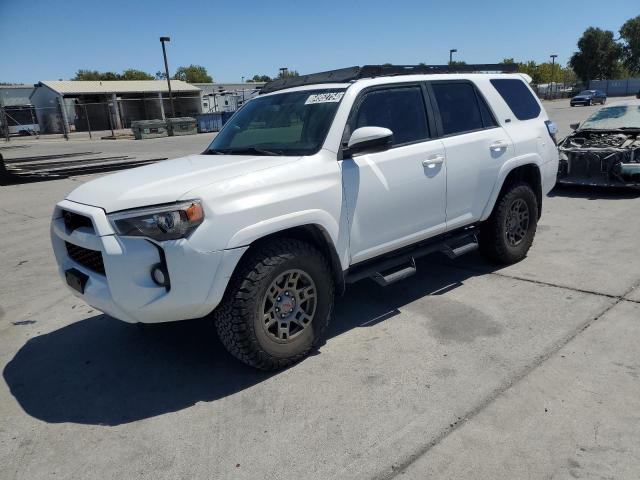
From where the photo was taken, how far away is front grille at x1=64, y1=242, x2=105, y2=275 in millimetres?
3170

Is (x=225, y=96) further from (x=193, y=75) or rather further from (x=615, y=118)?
(x=193, y=75)

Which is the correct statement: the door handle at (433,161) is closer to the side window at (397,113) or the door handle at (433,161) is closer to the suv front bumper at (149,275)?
the side window at (397,113)

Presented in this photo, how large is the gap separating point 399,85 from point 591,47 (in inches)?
3532

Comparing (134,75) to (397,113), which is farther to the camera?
(134,75)

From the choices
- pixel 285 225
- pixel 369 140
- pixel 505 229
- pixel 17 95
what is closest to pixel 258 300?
pixel 285 225

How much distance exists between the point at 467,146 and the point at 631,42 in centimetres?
10139

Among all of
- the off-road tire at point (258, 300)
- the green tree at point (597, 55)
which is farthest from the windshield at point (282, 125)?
the green tree at point (597, 55)

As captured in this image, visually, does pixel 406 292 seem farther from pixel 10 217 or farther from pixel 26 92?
pixel 26 92

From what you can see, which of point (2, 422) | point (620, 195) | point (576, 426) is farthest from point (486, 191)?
point (620, 195)

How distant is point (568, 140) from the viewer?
9.20 metres

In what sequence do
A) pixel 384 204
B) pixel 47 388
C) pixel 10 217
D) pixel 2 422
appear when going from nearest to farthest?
pixel 2 422 < pixel 47 388 < pixel 384 204 < pixel 10 217

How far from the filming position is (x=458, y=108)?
4.62m

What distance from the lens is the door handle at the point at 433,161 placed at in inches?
162

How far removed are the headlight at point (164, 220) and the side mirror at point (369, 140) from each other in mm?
1187
